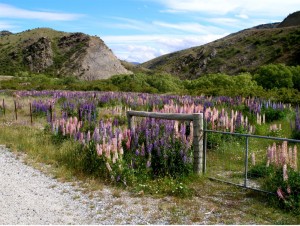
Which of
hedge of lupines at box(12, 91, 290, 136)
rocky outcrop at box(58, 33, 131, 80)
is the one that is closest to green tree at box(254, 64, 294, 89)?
hedge of lupines at box(12, 91, 290, 136)

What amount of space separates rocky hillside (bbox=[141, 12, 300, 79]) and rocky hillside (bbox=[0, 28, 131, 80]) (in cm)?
1917

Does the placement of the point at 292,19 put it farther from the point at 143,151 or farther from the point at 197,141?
the point at 143,151

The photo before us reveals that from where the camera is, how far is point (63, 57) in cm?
11531

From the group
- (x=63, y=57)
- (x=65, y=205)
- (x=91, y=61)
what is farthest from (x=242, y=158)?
(x=63, y=57)

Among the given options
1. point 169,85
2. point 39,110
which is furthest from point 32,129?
point 169,85

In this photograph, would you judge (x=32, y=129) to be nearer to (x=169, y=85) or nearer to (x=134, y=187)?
(x=134, y=187)

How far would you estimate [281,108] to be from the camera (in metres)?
16.4

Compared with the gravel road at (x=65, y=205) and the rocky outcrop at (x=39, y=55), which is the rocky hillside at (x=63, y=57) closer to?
the rocky outcrop at (x=39, y=55)

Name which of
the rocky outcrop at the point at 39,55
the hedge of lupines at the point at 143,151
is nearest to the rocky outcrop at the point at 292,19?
the rocky outcrop at the point at 39,55

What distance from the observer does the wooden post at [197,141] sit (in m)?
8.79

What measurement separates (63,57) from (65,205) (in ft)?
367

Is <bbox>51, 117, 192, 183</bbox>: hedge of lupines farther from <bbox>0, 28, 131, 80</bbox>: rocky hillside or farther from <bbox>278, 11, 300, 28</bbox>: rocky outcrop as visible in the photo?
<bbox>278, 11, 300, 28</bbox>: rocky outcrop

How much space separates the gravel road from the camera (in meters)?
6.52

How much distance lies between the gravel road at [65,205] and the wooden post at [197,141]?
1.67 metres
